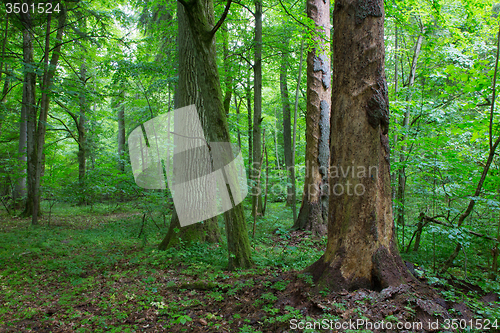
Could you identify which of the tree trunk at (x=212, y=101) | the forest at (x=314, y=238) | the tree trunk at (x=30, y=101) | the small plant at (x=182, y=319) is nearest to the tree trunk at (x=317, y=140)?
the forest at (x=314, y=238)

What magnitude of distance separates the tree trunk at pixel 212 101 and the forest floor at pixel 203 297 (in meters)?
0.33

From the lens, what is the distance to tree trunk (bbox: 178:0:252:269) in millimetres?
3469

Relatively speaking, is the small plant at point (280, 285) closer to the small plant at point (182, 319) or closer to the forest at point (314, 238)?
the forest at point (314, 238)

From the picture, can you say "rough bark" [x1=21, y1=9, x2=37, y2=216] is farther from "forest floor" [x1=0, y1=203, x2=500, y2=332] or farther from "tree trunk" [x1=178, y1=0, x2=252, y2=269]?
"tree trunk" [x1=178, y1=0, x2=252, y2=269]

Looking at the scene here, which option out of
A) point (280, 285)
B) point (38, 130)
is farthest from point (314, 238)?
point (38, 130)

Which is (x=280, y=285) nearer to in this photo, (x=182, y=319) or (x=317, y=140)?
(x=182, y=319)

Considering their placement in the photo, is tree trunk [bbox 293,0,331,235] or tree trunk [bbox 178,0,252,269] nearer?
tree trunk [bbox 178,0,252,269]

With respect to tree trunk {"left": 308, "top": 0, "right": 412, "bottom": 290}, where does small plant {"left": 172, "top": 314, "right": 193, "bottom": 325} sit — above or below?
below

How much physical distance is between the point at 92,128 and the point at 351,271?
13.6 metres

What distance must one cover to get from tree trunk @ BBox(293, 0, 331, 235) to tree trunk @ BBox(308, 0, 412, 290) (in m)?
3.53

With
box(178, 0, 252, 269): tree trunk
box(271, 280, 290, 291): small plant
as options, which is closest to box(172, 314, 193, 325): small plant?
box(271, 280, 290, 291): small plant

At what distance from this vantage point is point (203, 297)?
3.21 meters

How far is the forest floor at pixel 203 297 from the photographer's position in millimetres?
2287

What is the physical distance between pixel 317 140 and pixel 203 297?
4441 millimetres
